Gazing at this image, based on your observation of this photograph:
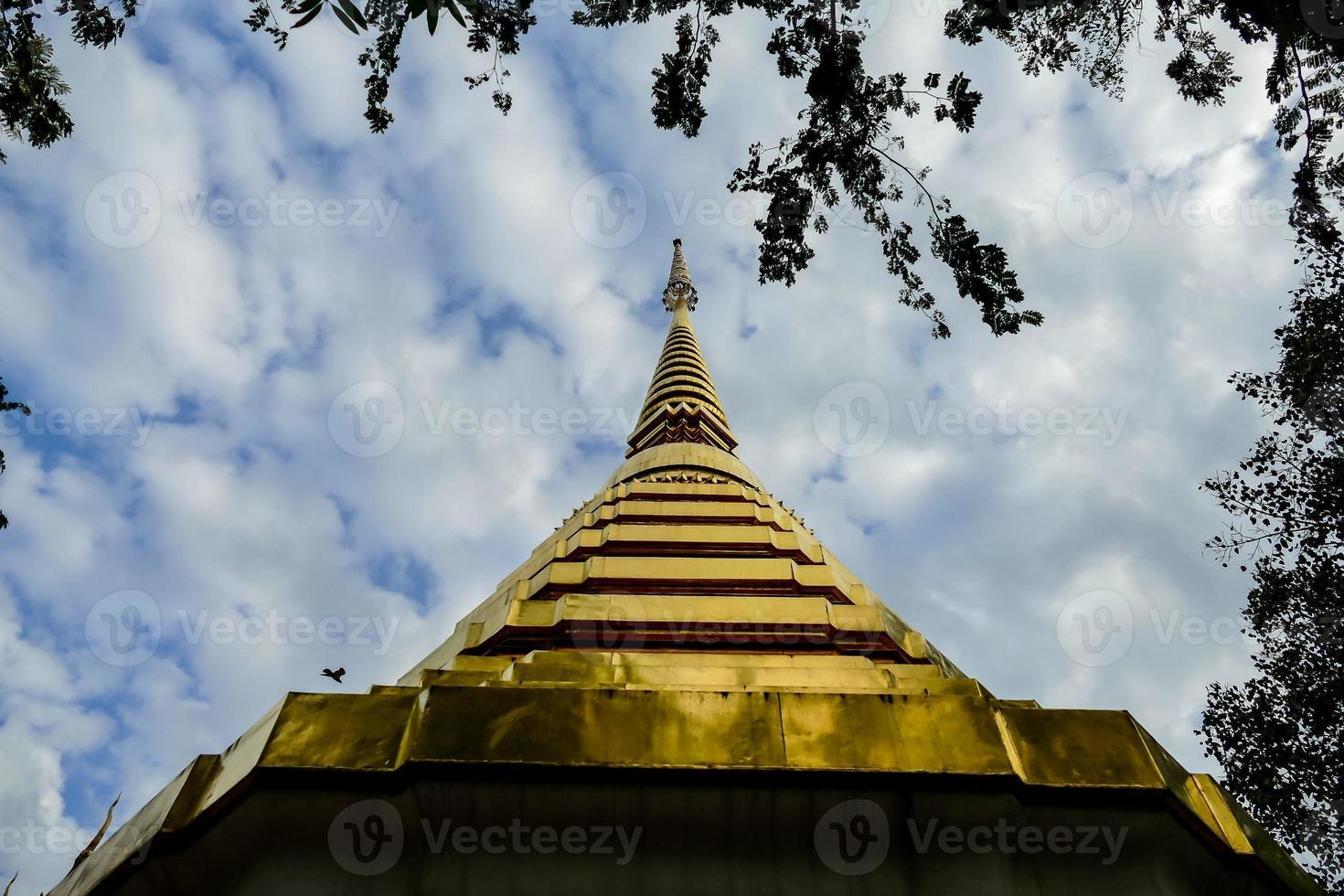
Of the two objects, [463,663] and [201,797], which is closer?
[201,797]

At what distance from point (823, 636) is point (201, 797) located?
5800 mm

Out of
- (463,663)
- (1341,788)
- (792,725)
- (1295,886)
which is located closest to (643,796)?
(792,725)

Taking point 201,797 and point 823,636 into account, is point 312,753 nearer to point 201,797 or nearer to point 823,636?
point 201,797

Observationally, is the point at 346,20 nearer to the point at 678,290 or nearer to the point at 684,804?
the point at 684,804

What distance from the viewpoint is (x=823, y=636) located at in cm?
923

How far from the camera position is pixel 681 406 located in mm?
19797

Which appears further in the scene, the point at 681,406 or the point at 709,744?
the point at 681,406

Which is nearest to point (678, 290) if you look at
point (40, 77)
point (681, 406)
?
point (681, 406)

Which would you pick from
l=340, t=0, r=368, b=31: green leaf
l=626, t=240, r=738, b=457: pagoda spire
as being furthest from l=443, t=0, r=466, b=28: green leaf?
l=626, t=240, r=738, b=457: pagoda spire

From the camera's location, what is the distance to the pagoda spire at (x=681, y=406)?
19344 mm

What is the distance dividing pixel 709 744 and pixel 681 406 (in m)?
14.6

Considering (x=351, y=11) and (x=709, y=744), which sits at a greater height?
(x=351, y=11)

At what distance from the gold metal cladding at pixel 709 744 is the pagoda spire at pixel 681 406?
12929 mm

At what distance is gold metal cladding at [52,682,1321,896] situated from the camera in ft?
17.4
